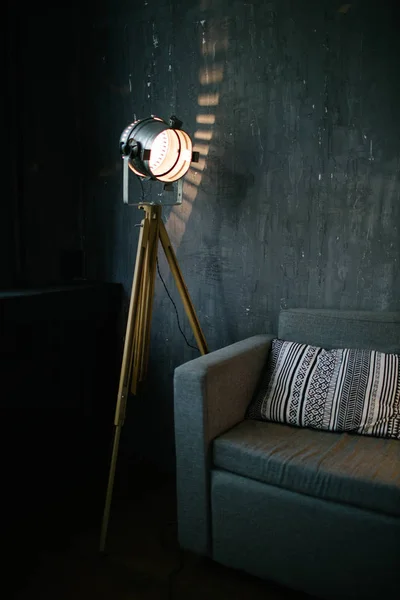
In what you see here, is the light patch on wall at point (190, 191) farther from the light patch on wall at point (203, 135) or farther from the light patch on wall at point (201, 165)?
the light patch on wall at point (203, 135)

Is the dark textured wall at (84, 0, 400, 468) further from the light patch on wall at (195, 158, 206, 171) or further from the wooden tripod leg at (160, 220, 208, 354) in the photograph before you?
the wooden tripod leg at (160, 220, 208, 354)

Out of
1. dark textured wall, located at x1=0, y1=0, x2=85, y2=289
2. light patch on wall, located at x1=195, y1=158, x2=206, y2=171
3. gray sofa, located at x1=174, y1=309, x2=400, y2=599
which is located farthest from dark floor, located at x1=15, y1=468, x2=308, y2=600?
light patch on wall, located at x1=195, y1=158, x2=206, y2=171

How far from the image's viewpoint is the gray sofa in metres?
1.53

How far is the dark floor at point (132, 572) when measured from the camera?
173 centimetres

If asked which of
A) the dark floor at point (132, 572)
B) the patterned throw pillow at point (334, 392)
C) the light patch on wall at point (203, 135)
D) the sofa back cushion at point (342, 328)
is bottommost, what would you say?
the dark floor at point (132, 572)

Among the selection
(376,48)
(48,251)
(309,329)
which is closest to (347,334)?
(309,329)

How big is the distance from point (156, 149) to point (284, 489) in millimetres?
1368

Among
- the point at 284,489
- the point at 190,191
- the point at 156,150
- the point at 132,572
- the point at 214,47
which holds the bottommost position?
the point at 132,572

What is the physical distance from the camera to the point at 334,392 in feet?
6.30

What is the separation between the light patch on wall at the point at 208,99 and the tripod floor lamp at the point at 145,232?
35 centimetres

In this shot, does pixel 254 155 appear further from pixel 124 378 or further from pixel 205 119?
pixel 124 378

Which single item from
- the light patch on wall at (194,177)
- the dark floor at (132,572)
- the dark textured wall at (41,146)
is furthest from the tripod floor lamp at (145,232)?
the dark textured wall at (41,146)

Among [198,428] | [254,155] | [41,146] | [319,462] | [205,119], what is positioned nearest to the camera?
[319,462]

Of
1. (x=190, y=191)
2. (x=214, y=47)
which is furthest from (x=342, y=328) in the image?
(x=214, y=47)
